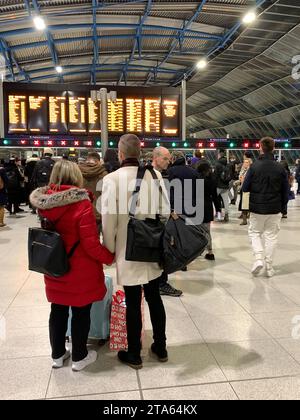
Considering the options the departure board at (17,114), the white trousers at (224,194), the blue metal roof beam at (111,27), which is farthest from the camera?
the blue metal roof beam at (111,27)

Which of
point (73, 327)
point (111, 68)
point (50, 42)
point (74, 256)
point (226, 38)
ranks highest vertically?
point (111, 68)

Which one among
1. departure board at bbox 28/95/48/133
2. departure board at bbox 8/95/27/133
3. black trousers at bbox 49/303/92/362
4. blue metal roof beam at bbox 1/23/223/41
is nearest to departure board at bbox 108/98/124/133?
departure board at bbox 28/95/48/133

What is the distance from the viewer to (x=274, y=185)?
16.3 feet

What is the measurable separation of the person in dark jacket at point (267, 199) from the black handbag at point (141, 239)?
2.68m

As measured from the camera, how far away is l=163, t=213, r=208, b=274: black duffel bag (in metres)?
2.61

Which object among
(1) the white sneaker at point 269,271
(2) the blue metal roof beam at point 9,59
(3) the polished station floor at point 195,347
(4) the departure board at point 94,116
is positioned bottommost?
(3) the polished station floor at point 195,347

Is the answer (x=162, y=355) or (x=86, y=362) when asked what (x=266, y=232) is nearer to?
(x=162, y=355)

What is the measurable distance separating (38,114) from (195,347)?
670 cm

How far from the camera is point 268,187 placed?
16.3ft

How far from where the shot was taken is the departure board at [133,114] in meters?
8.59

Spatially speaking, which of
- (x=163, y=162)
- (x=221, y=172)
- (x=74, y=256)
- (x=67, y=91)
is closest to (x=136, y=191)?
(x=74, y=256)

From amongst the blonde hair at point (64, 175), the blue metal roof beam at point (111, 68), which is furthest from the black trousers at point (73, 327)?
the blue metal roof beam at point (111, 68)

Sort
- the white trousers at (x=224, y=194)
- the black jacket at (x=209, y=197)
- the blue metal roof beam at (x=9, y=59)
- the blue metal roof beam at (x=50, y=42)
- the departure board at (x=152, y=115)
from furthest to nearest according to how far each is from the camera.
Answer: the blue metal roof beam at (x=9, y=59) → the blue metal roof beam at (x=50, y=42) → the white trousers at (x=224, y=194) → the departure board at (x=152, y=115) → the black jacket at (x=209, y=197)

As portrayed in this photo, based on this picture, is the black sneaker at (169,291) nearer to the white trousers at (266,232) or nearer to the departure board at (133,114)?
the white trousers at (266,232)
